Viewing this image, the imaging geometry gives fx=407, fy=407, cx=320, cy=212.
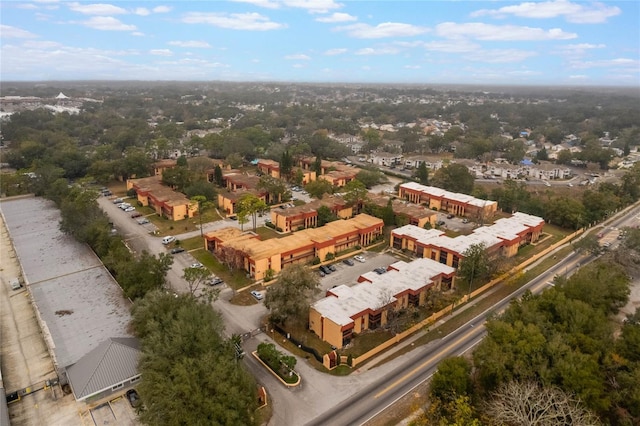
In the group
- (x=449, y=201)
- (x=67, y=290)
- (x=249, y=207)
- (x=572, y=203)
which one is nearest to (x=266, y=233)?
(x=249, y=207)

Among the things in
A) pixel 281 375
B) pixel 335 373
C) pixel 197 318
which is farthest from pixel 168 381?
pixel 335 373

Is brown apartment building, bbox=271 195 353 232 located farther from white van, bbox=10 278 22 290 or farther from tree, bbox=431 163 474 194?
white van, bbox=10 278 22 290

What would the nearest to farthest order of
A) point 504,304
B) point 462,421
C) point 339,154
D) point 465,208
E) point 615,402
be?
point 462,421, point 615,402, point 504,304, point 465,208, point 339,154

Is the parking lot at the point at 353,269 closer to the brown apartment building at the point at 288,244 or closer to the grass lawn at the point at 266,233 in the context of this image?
the brown apartment building at the point at 288,244

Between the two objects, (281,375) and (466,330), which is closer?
(281,375)

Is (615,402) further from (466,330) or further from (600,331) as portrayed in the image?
(466,330)

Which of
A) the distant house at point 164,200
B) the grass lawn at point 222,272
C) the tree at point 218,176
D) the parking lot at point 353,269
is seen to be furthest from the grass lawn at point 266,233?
the tree at point 218,176

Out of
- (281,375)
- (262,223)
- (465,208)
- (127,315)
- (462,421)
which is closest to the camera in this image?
(462,421)

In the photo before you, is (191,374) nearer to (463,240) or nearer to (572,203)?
(463,240)

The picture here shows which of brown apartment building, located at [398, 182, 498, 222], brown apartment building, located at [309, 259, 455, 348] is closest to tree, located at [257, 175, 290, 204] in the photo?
brown apartment building, located at [398, 182, 498, 222]
